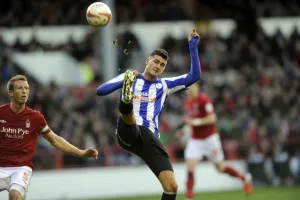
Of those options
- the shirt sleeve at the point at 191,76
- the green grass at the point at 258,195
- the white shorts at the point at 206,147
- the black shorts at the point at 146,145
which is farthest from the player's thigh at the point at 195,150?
the black shorts at the point at 146,145

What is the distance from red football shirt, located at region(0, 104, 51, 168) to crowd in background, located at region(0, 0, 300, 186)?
8497 millimetres

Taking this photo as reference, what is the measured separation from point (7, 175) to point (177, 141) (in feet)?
34.9

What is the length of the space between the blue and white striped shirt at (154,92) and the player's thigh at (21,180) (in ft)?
5.03

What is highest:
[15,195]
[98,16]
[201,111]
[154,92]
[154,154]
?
[98,16]

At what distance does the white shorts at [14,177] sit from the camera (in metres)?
8.99

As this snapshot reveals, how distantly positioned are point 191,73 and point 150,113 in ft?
2.45

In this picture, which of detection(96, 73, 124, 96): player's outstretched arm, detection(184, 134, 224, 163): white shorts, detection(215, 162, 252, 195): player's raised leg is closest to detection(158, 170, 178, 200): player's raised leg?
detection(96, 73, 124, 96): player's outstretched arm

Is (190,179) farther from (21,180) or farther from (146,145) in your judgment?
(21,180)

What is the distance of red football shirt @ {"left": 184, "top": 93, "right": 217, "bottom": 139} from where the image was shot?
1478cm

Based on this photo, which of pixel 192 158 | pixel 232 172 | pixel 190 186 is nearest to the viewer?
pixel 190 186

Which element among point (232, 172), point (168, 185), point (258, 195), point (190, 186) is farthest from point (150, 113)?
point (258, 195)

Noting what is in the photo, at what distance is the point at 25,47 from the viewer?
2189 cm

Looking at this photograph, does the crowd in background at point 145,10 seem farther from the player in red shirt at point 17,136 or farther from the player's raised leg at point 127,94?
the player's raised leg at point 127,94

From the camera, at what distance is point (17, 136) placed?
30.2ft
